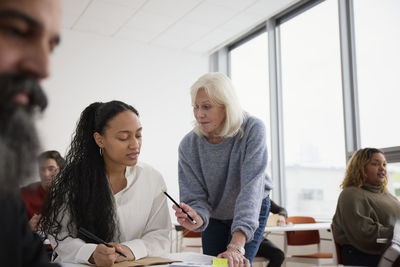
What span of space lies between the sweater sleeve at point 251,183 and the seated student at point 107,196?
1.07 feet

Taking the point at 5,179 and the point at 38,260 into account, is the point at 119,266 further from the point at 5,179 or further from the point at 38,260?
the point at 5,179

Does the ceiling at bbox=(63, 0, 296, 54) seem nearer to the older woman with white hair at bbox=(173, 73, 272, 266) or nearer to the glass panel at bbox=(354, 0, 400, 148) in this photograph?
the glass panel at bbox=(354, 0, 400, 148)

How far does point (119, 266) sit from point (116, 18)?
449 centimetres

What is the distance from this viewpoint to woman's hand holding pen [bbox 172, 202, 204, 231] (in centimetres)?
159

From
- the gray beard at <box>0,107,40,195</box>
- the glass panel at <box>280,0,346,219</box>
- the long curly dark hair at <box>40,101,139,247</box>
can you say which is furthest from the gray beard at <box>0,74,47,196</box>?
the glass panel at <box>280,0,346,219</box>

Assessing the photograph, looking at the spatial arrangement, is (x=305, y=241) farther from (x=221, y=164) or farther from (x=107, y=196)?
(x=107, y=196)

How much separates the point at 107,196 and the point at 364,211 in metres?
2.16

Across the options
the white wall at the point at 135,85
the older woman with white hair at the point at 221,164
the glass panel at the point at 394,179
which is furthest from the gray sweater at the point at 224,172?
the white wall at the point at 135,85

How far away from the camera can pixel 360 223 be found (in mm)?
2957

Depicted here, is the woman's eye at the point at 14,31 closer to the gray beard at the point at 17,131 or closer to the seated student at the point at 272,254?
the gray beard at the point at 17,131

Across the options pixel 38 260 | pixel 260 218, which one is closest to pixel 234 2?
pixel 260 218

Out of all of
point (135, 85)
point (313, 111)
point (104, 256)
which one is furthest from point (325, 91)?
point (104, 256)

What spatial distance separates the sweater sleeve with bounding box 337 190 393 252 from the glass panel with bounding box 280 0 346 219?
1426 mm

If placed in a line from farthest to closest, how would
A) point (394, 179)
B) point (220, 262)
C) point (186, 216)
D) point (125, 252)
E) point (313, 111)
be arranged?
point (313, 111)
point (394, 179)
point (186, 216)
point (125, 252)
point (220, 262)
